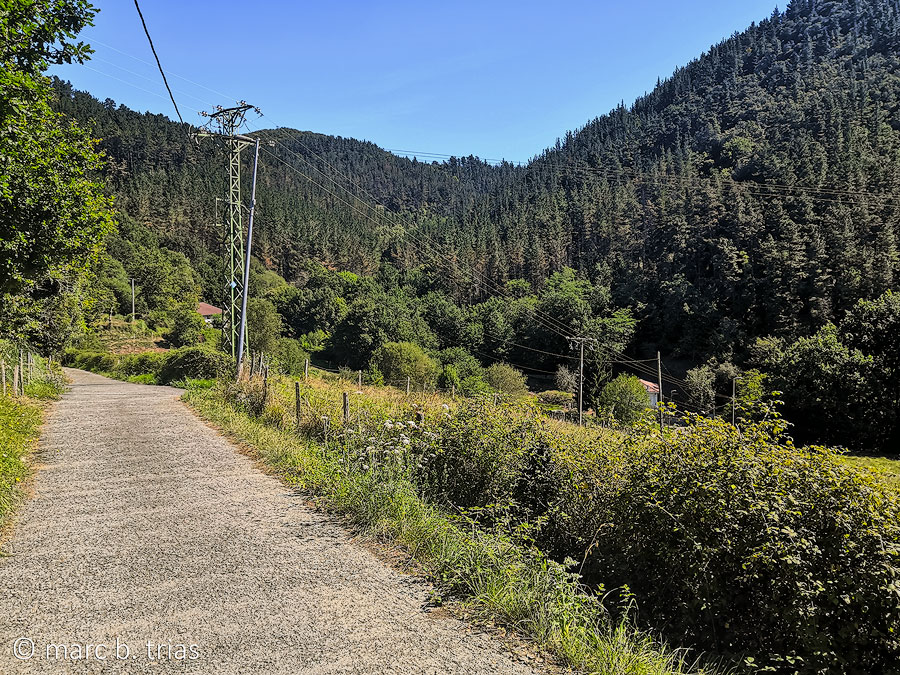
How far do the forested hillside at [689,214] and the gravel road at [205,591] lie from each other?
1926 centimetres

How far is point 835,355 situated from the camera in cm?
4472

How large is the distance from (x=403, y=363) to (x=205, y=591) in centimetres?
6236

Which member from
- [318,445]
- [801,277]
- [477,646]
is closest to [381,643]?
[477,646]

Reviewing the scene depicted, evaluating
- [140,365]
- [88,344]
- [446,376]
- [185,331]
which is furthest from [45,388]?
[446,376]

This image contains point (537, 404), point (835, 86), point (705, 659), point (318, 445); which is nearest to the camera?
point (705, 659)

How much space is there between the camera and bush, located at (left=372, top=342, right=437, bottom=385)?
6556 centimetres

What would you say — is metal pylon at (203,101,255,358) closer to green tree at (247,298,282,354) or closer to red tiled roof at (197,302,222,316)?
green tree at (247,298,282,354)

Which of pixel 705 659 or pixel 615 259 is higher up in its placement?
pixel 615 259

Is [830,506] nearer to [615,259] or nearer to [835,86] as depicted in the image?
[615,259]

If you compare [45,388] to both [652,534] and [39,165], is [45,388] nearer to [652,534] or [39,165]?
[39,165]

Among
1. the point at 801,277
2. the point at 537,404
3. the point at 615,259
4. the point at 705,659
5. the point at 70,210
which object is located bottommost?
the point at 705,659

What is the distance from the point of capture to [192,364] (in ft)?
95.2

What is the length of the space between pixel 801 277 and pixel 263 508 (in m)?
75.7

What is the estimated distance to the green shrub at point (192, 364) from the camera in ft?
88.9
